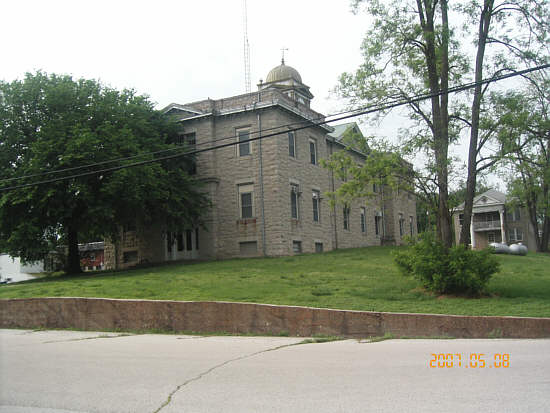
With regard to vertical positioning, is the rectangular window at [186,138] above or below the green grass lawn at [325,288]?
above

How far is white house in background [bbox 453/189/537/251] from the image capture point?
67.6 meters

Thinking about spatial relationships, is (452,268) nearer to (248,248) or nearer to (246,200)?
(248,248)

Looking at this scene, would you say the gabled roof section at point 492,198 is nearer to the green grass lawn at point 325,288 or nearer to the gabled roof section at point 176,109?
the green grass lawn at point 325,288

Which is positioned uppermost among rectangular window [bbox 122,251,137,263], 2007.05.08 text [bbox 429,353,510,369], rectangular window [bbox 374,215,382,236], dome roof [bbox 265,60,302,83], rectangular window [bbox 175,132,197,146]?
dome roof [bbox 265,60,302,83]

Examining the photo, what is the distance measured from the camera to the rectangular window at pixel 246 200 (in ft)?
103

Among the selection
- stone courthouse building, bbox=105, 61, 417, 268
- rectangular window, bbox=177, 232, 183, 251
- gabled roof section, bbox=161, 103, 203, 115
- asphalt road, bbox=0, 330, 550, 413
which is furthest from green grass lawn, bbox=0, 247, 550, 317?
gabled roof section, bbox=161, 103, 203, 115

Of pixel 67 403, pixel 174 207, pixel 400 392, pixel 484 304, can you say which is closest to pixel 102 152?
pixel 174 207

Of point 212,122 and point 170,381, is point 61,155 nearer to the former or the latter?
point 212,122

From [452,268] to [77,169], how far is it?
18.4 meters

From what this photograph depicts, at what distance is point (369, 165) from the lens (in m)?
17.7

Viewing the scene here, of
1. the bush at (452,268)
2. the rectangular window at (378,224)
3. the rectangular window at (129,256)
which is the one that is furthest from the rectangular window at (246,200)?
the rectangular window at (378,224)

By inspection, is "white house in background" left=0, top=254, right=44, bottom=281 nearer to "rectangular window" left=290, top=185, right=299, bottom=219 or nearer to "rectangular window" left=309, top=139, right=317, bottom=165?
"rectangular window" left=309, top=139, right=317, bottom=165

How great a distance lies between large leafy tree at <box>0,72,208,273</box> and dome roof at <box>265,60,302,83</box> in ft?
44.6

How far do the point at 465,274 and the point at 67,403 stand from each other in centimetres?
1131
